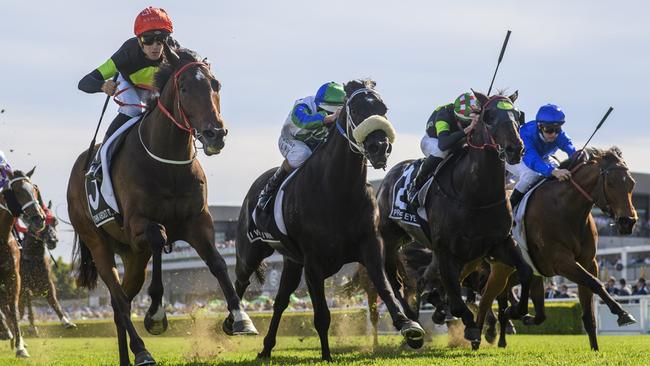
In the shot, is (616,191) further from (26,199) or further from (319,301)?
(26,199)

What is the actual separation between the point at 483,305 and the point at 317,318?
319 centimetres

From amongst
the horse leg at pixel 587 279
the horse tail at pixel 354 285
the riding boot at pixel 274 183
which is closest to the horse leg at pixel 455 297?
the horse leg at pixel 587 279

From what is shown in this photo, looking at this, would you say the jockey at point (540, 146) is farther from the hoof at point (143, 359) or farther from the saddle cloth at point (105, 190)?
the hoof at point (143, 359)

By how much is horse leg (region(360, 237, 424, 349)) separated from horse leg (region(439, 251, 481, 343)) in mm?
1147

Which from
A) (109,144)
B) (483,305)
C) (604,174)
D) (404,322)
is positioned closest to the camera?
(404,322)

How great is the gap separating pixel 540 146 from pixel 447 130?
136 cm

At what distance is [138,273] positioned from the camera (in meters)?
8.55

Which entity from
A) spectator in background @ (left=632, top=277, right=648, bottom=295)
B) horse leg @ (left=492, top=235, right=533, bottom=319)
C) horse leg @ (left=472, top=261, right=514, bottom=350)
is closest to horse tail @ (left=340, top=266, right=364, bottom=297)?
horse leg @ (left=472, top=261, right=514, bottom=350)

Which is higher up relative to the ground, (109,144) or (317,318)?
(109,144)

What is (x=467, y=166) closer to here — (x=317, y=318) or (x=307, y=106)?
(x=307, y=106)

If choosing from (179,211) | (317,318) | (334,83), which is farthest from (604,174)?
(179,211)

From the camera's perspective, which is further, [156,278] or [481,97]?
[481,97]

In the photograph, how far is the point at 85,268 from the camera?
961cm

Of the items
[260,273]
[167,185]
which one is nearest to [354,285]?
[260,273]
